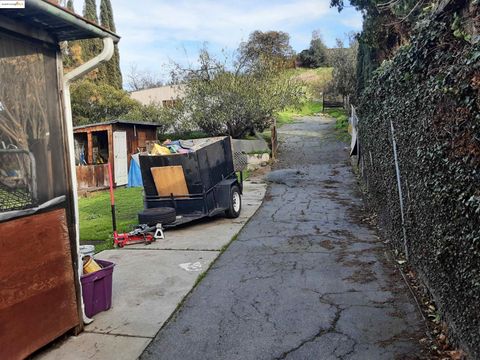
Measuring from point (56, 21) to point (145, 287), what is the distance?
354 cm

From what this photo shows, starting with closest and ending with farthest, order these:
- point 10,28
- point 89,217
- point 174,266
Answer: point 10,28 → point 174,266 → point 89,217

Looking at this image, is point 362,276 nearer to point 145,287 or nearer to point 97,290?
point 145,287

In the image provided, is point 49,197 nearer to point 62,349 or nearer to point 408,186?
point 62,349

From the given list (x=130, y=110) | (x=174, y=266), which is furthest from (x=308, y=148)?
(x=174, y=266)

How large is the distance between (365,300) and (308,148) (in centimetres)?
1861

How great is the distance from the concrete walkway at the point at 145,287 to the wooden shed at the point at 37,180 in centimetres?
31

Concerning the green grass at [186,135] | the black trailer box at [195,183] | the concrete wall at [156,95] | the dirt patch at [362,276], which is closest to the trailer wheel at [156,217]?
the black trailer box at [195,183]

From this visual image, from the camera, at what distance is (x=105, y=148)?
21.1m

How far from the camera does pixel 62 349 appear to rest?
13.5 feet

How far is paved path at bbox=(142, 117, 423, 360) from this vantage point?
158 inches

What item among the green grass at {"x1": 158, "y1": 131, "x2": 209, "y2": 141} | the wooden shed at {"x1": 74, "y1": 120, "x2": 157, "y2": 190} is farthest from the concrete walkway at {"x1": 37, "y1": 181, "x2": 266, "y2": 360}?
the green grass at {"x1": 158, "y1": 131, "x2": 209, "y2": 141}

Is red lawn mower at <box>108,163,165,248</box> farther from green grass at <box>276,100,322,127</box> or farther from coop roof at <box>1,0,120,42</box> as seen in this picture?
green grass at <box>276,100,322,127</box>

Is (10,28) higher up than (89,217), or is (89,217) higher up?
(10,28)

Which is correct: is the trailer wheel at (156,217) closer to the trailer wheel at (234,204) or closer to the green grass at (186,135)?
the trailer wheel at (234,204)
